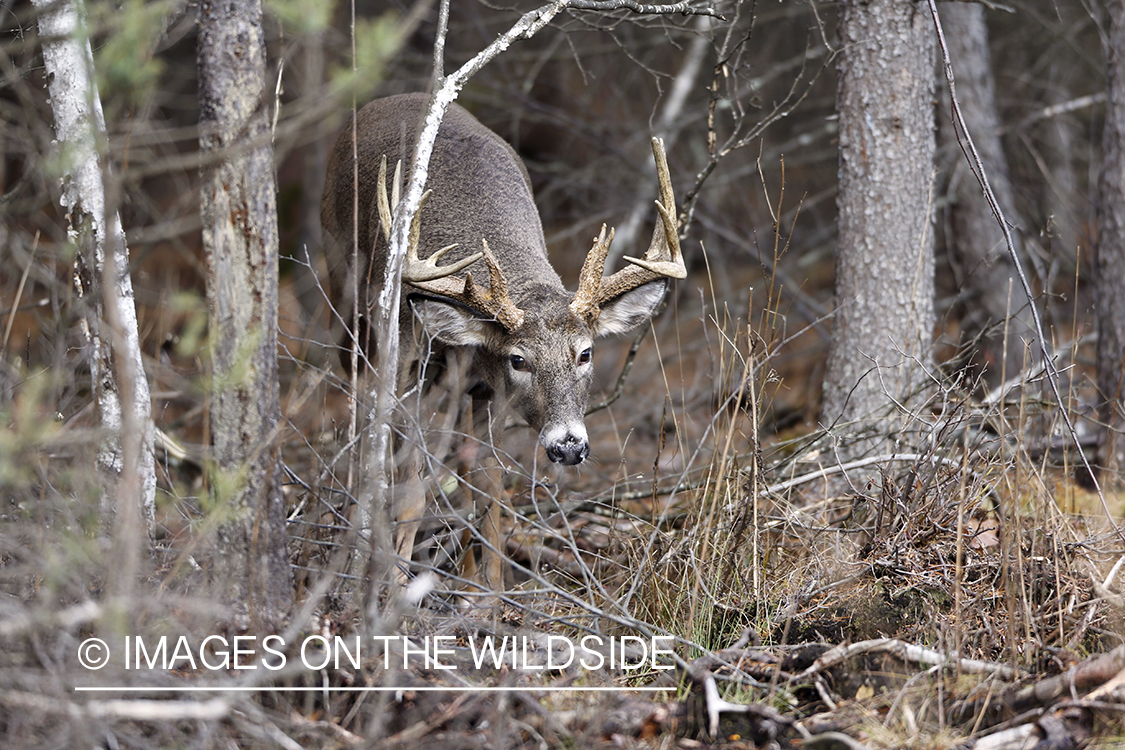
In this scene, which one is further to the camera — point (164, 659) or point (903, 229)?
point (903, 229)

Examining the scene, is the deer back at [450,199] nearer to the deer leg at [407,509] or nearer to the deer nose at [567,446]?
the deer nose at [567,446]

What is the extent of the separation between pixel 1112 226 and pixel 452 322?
3805 millimetres

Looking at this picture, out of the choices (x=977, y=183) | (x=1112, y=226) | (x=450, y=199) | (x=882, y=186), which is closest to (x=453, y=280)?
(x=450, y=199)

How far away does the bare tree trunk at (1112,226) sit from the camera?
5.57 metres

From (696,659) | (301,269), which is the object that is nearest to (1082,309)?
(696,659)

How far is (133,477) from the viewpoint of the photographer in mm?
2287

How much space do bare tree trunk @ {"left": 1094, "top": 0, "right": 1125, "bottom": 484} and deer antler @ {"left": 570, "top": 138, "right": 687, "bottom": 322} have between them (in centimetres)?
263

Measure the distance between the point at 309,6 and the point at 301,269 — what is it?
943cm

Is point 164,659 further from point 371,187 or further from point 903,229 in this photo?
point 903,229

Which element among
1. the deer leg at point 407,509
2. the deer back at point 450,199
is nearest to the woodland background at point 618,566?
the deer leg at point 407,509

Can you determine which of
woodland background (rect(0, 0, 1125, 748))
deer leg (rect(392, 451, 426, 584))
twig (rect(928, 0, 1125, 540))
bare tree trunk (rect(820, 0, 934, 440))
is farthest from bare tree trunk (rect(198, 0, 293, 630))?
bare tree trunk (rect(820, 0, 934, 440))

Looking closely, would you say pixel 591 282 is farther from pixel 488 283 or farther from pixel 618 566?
pixel 618 566

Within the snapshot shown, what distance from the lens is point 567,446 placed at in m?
4.36

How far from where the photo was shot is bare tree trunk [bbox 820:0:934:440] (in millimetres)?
5070
